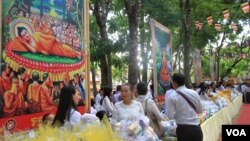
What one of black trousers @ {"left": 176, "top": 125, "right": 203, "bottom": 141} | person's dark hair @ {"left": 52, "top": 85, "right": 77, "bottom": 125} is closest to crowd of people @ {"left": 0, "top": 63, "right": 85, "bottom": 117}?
person's dark hair @ {"left": 52, "top": 85, "right": 77, "bottom": 125}

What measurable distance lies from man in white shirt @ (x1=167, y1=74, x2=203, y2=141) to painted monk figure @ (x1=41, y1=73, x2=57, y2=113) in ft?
5.32

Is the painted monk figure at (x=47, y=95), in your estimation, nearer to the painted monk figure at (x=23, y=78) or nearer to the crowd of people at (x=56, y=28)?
the painted monk figure at (x=23, y=78)

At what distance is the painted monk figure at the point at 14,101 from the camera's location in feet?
13.6

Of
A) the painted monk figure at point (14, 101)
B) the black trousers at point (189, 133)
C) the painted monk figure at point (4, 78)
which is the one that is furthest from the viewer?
the black trousers at point (189, 133)

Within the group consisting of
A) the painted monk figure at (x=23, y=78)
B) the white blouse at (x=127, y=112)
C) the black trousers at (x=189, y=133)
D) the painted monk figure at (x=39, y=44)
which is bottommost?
the black trousers at (x=189, y=133)

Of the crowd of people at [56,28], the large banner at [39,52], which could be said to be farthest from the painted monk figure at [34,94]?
the crowd of people at [56,28]

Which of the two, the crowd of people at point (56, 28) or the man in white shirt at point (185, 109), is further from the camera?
the man in white shirt at point (185, 109)

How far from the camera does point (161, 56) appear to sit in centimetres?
1079

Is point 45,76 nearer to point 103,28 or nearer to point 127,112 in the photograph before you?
Result: point 127,112

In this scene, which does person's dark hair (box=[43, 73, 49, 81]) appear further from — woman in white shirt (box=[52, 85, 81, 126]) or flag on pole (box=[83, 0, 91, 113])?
flag on pole (box=[83, 0, 91, 113])

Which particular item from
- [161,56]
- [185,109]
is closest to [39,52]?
[185,109]

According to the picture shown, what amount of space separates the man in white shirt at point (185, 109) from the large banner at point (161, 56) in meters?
4.38

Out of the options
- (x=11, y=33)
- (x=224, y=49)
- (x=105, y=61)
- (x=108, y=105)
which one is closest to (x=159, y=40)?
(x=108, y=105)

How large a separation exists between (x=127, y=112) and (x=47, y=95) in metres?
1.12
